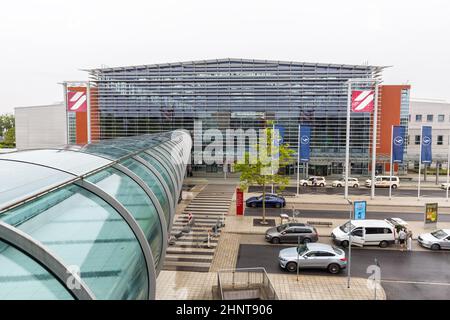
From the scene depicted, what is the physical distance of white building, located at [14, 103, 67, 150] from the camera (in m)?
45.8

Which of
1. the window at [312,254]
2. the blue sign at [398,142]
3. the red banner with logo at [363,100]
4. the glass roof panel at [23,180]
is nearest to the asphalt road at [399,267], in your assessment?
the window at [312,254]

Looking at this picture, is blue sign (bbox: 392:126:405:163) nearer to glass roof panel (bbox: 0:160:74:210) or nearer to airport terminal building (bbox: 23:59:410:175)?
airport terminal building (bbox: 23:59:410:175)

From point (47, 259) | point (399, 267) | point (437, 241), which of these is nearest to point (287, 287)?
point (399, 267)

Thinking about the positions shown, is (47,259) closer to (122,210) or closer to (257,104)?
(122,210)

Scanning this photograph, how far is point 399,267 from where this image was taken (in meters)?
13.3

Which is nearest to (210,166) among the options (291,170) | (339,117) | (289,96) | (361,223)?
(291,170)

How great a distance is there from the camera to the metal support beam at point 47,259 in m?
2.27

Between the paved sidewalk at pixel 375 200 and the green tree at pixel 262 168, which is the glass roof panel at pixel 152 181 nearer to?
the green tree at pixel 262 168

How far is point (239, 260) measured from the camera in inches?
552

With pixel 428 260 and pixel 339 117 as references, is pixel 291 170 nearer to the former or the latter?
pixel 339 117

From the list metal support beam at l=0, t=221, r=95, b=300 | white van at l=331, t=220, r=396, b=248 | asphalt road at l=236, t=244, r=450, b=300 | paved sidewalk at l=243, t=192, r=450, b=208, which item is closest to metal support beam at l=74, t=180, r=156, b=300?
metal support beam at l=0, t=221, r=95, b=300

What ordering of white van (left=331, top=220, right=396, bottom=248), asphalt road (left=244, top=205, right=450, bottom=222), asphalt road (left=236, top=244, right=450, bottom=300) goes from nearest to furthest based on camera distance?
asphalt road (left=236, top=244, right=450, bottom=300), white van (left=331, top=220, right=396, bottom=248), asphalt road (left=244, top=205, right=450, bottom=222)

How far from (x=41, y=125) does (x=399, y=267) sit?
4722 cm
